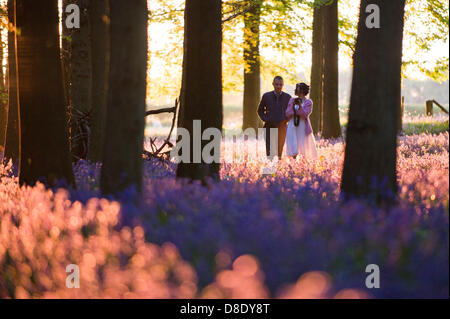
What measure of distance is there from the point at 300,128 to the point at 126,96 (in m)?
7.81

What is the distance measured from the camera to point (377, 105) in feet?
20.7

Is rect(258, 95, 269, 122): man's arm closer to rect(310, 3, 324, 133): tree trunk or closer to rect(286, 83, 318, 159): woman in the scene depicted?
rect(286, 83, 318, 159): woman

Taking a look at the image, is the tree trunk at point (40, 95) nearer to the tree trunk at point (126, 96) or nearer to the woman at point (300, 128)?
the tree trunk at point (126, 96)

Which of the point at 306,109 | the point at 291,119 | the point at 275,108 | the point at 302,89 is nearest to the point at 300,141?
the point at 291,119

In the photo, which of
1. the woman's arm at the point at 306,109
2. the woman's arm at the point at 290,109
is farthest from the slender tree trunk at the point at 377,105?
the woman's arm at the point at 290,109

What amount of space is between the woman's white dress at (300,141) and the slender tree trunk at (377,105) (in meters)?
7.12

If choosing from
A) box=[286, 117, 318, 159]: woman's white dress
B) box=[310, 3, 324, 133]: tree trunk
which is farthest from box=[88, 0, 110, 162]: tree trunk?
box=[310, 3, 324, 133]: tree trunk

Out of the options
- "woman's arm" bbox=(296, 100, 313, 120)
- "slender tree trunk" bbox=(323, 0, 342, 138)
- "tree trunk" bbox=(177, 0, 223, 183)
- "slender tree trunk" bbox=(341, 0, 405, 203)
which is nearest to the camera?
"slender tree trunk" bbox=(341, 0, 405, 203)

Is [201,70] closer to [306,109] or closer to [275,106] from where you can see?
[306,109]

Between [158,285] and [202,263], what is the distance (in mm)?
496

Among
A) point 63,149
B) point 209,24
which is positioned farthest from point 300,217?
point 63,149

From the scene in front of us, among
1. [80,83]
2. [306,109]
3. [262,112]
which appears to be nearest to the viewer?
[80,83]

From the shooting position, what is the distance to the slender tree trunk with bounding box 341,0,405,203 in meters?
6.32

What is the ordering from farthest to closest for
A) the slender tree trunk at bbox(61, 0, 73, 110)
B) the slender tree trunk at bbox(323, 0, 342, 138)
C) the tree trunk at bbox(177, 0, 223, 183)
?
the slender tree trunk at bbox(323, 0, 342, 138)
the slender tree trunk at bbox(61, 0, 73, 110)
the tree trunk at bbox(177, 0, 223, 183)
